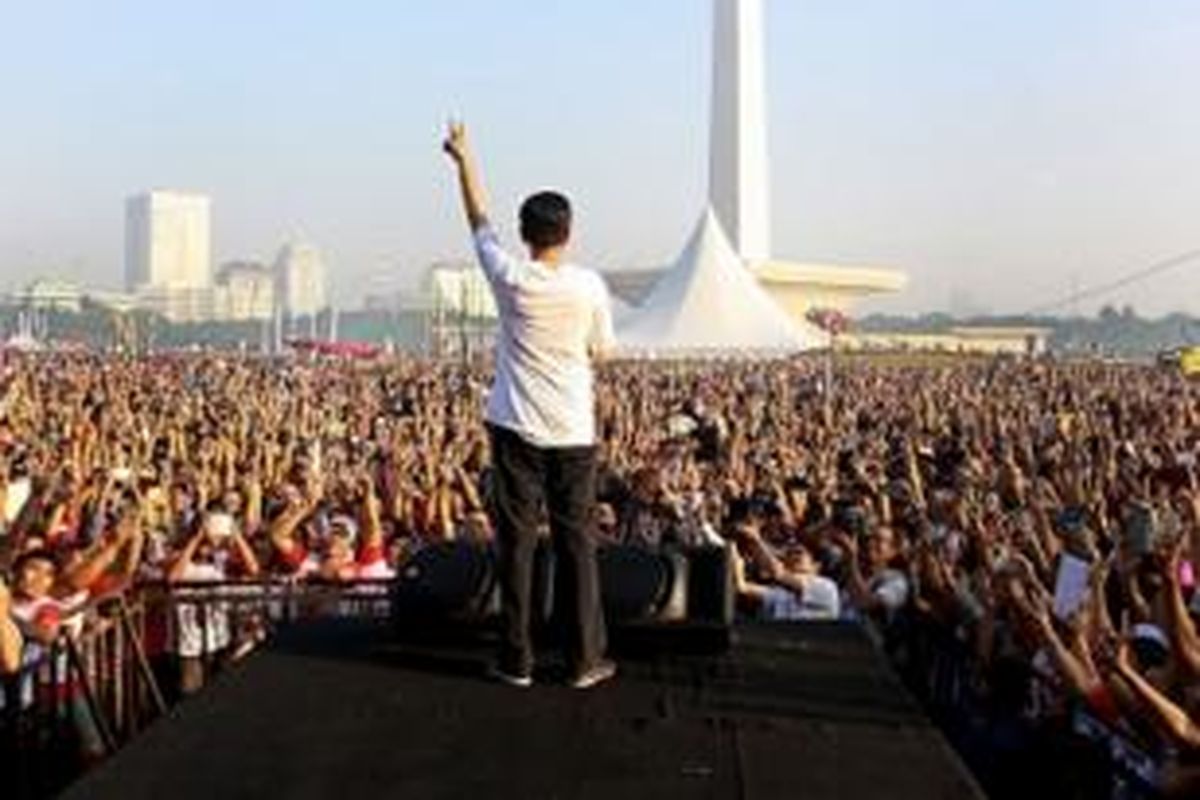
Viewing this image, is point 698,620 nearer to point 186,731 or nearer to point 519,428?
point 519,428

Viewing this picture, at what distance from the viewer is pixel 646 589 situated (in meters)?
5.96

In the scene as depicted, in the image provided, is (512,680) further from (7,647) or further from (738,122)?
(738,122)

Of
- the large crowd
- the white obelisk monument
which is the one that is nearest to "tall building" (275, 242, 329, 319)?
the white obelisk monument

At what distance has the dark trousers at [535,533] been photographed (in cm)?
551

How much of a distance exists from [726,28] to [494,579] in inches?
3634

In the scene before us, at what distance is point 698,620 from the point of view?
5.96m

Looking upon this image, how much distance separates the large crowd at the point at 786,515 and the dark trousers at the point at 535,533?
1.21 ft

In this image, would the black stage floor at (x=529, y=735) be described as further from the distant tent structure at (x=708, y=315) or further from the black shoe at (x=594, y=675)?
the distant tent structure at (x=708, y=315)

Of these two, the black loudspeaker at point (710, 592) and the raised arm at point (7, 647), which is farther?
the raised arm at point (7, 647)

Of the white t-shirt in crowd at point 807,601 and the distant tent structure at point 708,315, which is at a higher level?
the distant tent structure at point 708,315

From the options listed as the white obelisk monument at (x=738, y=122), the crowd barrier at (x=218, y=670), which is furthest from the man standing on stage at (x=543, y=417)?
the white obelisk monument at (x=738, y=122)

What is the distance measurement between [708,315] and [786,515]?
35.1 metres

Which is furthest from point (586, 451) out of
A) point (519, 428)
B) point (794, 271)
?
point (794, 271)

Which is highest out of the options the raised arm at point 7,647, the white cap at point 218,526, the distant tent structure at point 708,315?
the distant tent structure at point 708,315
